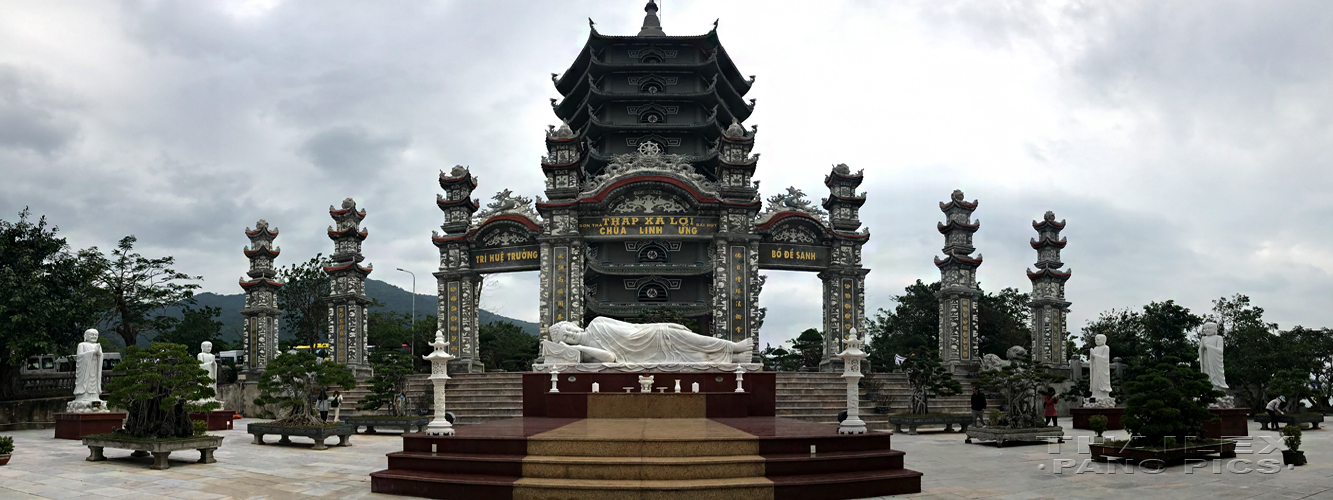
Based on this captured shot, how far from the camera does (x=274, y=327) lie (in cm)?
2778

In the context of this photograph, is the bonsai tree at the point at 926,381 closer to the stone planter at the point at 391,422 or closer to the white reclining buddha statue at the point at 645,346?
the white reclining buddha statue at the point at 645,346

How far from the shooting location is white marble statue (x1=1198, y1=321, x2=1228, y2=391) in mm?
17156

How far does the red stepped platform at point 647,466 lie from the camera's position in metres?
9.49

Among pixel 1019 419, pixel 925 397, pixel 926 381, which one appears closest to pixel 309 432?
pixel 1019 419

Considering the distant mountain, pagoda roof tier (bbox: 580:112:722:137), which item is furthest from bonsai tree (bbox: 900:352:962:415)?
the distant mountain

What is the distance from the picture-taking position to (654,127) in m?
31.5

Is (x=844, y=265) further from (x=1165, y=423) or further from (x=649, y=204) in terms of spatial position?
(x=1165, y=423)

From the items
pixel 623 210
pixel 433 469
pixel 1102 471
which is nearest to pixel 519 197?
pixel 623 210

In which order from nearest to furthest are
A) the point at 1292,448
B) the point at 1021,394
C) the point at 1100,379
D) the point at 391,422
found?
the point at 1292,448, the point at 1021,394, the point at 391,422, the point at 1100,379

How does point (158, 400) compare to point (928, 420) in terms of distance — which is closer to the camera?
point (158, 400)

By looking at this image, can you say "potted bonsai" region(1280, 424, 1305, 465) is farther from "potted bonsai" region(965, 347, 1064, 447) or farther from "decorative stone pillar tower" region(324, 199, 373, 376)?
"decorative stone pillar tower" region(324, 199, 373, 376)

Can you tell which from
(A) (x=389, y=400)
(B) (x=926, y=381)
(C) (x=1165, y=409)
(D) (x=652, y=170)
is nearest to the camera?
(C) (x=1165, y=409)

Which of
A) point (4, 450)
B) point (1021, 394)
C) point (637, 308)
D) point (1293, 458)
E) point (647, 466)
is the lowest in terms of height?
point (1293, 458)

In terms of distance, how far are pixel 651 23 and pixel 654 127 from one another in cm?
508
